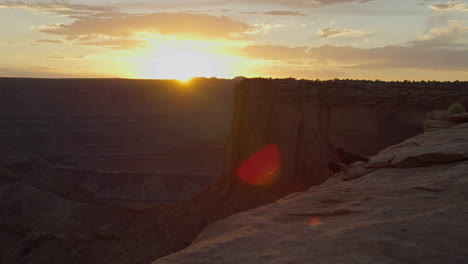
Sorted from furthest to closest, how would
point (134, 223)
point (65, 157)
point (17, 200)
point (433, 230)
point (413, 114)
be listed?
point (65, 157), point (17, 200), point (134, 223), point (413, 114), point (433, 230)

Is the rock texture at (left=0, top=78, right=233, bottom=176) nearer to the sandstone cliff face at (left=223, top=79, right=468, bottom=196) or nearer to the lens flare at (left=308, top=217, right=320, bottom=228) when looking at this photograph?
the sandstone cliff face at (left=223, top=79, right=468, bottom=196)

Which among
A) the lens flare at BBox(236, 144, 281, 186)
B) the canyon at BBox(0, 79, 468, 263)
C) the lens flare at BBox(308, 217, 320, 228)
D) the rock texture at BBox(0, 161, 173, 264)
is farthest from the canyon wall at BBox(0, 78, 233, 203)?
the lens flare at BBox(308, 217, 320, 228)

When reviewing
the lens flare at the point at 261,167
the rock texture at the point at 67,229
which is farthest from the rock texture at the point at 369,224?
the lens flare at the point at 261,167

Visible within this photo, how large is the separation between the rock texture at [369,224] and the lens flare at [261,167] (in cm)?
1788

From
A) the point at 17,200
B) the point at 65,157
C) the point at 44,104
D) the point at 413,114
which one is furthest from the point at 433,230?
the point at 44,104

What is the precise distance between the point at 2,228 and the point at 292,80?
17992 mm

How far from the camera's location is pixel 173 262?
16.9ft

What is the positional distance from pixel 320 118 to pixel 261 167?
4.49 m

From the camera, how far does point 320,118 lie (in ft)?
82.1

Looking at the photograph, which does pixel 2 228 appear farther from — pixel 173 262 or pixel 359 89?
pixel 173 262

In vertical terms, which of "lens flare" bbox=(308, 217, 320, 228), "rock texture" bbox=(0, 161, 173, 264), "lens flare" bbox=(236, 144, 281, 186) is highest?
"lens flare" bbox=(308, 217, 320, 228)

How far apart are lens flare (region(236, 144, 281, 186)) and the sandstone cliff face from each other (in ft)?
0.92

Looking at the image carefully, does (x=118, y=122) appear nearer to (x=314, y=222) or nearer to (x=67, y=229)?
(x=67, y=229)

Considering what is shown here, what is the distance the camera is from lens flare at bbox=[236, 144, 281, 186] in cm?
2647
